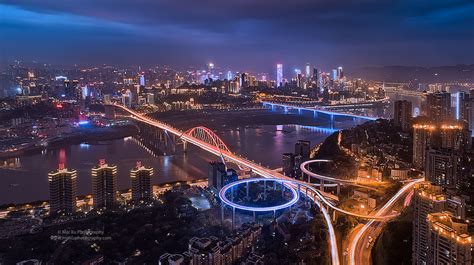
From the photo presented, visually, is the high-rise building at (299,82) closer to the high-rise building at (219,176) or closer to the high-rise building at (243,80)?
the high-rise building at (243,80)

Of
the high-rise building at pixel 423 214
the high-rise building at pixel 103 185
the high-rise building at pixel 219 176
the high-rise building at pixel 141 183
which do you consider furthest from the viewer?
the high-rise building at pixel 219 176

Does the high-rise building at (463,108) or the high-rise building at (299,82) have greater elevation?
the high-rise building at (299,82)

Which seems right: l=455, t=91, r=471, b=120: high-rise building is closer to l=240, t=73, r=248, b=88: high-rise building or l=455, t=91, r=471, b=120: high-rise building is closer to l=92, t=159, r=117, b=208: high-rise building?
l=92, t=159, r=117, b=208: high-rise building

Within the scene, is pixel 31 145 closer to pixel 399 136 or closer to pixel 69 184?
pixel 69 184

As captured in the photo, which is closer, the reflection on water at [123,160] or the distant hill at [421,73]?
the reflection on water at [123,160]

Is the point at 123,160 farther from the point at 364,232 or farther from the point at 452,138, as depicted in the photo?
the point at 452,138

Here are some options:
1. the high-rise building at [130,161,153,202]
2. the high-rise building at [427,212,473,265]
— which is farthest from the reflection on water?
the high-rise building at [427,212,473,265]

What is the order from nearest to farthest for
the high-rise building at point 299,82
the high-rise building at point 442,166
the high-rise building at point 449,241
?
the high-rise building at point 449,241
the high-rise building at point 442,166
the high-rise building at point 299,82

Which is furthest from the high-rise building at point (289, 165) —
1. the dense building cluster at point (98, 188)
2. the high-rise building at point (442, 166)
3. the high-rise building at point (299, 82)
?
the high-rise building at point (299, 82)
